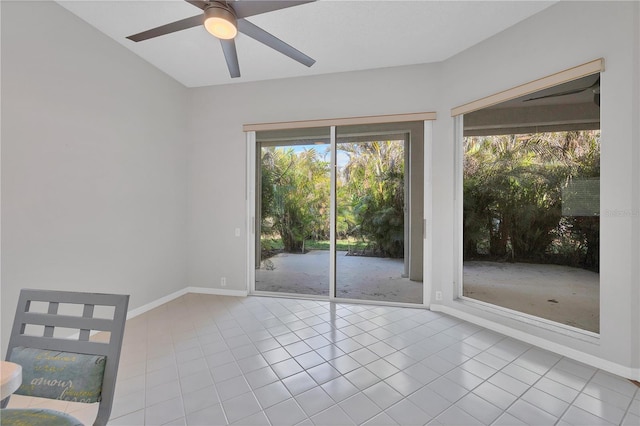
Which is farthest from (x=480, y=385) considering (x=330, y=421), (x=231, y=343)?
(x=231, y=343)

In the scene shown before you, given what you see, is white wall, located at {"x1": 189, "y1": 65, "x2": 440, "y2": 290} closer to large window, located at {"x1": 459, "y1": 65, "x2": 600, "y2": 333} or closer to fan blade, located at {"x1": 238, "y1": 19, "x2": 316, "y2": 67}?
fan blade, located at {"x1": 238, "y1": 19, "x2": 316, "y2": 67}

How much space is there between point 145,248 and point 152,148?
1245 mm

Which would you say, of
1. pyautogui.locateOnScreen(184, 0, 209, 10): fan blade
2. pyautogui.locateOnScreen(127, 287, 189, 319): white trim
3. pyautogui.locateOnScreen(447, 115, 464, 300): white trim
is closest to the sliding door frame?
pyautogui.locateOnScreen(447, 115, 464, 300): white trim

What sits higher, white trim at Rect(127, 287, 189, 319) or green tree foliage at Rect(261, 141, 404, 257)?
green tree foliage at Rect(261, 141, 404, 257)

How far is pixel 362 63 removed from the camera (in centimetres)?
334

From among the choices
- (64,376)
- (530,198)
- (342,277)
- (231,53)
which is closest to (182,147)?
(231,53)

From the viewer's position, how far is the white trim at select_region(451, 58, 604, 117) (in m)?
2.18

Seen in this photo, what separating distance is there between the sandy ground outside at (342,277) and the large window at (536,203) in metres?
0.78

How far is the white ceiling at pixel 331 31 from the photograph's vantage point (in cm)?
241

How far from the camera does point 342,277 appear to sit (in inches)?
146

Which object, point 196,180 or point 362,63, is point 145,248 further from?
point 362,63

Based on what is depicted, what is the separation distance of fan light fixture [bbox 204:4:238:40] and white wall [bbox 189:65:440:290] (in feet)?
5.76

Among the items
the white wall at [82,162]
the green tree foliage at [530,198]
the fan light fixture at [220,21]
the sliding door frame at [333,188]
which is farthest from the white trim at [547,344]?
the white wall at [82,162]

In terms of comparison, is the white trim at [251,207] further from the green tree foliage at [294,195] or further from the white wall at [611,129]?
the white wall at [611,129]
